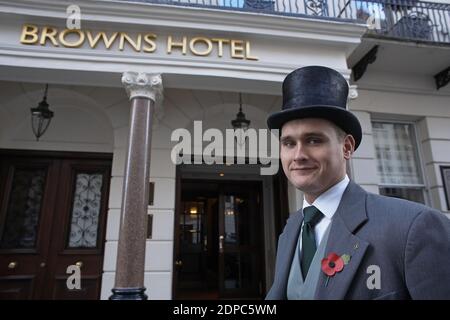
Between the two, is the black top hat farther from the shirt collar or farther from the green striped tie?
the green striped tie

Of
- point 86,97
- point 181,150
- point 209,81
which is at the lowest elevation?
point 181,150

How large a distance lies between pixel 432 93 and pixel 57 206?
314 inches

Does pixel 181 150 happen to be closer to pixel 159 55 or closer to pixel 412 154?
pixel 159 55

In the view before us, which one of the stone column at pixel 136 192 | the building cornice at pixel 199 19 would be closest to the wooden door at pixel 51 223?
the stone column at pixel 136 192

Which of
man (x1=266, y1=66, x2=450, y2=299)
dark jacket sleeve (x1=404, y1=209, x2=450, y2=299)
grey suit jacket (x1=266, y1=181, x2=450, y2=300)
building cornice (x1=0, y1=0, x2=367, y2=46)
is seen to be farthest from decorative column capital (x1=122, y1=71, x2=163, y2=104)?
dark jacket sleeve (x1=404, y1=209, x2=450, y2=299)

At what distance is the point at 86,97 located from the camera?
19.3ft

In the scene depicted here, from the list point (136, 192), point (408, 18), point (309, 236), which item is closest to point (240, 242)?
point (136, 192)

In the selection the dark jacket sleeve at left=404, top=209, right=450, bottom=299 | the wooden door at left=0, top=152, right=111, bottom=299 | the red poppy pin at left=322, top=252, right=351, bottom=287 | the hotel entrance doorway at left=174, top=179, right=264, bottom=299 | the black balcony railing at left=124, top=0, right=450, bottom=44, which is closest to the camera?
the dark jacket sleeve at left=404, top=209, right=450, bottom=299

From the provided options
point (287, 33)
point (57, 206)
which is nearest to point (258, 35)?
point (287, 33)

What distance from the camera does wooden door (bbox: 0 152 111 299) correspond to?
526 cm

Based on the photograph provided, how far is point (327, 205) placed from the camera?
1.22m

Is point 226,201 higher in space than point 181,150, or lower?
lower

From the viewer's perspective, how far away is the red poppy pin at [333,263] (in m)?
1.04

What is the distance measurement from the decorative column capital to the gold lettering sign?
44cm
